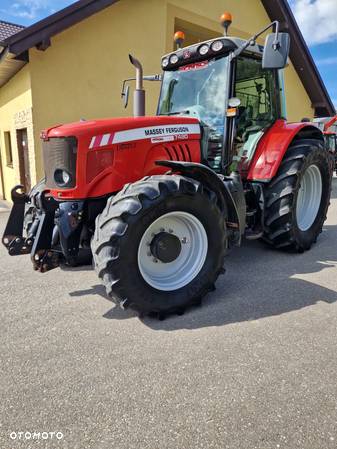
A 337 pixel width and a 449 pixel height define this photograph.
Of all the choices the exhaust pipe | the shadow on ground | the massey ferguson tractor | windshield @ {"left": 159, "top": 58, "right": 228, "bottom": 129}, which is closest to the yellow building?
the exhaust pipe

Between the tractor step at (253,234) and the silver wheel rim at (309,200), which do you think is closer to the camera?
the tractor step at (253,234)

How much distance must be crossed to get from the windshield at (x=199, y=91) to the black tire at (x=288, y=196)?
100 centimetres

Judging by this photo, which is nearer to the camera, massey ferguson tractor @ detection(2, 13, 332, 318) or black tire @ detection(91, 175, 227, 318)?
black tire @ detection(91, 175, 227, 318)

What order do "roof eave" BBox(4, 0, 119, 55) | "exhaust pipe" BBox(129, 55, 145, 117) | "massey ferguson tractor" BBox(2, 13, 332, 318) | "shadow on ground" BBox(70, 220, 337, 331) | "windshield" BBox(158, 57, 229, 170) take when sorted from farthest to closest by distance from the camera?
"roof eave" BBox(4, 0, 119, 55), "exhaust pipe" BBox(129, 55, 145, 117), "windshield" BBox(158, 57, 229, 170), "shadow on ground" BBox(70, 220, 337, 331), "massey ferguson tractor" BBox(2, 13, 332, 318)

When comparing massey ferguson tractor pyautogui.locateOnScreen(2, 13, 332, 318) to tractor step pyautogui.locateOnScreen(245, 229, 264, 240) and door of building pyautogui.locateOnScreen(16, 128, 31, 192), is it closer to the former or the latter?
tractor step pyautogui.locateOnScreen(245, 229, 264, 240)

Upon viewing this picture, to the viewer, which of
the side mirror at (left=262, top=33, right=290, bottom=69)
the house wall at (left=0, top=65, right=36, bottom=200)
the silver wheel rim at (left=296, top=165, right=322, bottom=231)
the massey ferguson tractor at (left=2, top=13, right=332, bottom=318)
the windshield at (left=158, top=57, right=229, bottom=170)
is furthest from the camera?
the house wall at (left=0, top=65, right=36, bottom=200)

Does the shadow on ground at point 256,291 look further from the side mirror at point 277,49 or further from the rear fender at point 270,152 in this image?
the side mirror at point 277,49

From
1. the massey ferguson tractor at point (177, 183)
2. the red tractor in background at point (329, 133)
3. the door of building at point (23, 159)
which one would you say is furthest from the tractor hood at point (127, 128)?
the red tractor in background at point (329, 133)

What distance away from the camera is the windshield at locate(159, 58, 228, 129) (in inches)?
A: 147

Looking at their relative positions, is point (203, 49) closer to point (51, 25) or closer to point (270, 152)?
point (270, 152)

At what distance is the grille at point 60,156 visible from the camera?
2891mm

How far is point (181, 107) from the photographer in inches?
158

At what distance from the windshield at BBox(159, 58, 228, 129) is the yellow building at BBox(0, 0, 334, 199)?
3.26 m

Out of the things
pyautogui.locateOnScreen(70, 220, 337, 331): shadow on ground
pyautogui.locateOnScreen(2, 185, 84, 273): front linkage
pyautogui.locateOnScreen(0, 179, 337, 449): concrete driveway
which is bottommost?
pyautogui.locateOnScreen(0, 179, 337, 449): concrete driveway
